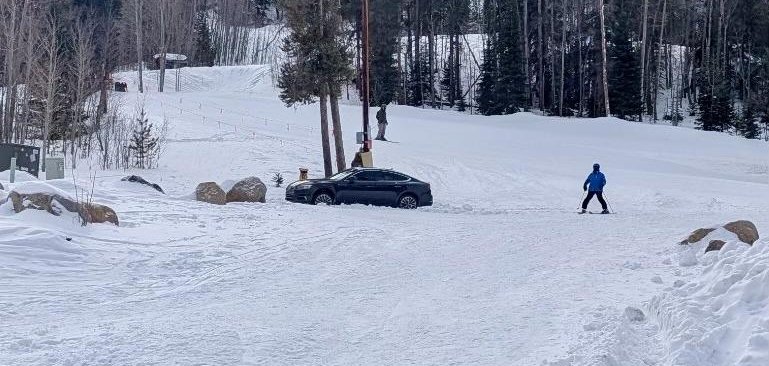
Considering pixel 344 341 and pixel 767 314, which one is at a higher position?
pixel 767 314

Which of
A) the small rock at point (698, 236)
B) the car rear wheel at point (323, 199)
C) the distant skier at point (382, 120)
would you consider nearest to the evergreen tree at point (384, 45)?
the distant skier at point (382, 120)

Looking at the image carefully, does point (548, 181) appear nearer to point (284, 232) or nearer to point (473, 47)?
point (284, 232)

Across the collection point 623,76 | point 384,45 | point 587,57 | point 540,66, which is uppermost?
point 384,45

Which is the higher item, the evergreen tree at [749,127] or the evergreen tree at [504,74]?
the evergreen tree at [504,74]

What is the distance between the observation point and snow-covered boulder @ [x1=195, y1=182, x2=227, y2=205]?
813 inches

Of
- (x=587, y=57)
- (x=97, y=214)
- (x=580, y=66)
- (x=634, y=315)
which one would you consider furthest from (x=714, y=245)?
(x=587, y=57)

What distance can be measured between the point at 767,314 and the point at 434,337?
10.7 ft

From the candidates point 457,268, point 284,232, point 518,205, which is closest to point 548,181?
point 518,205

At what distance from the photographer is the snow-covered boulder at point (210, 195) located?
20.7 meters

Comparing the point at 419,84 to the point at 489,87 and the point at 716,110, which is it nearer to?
the point at 489,87

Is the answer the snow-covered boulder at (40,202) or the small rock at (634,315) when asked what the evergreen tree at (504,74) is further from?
the small rock at (634,315)

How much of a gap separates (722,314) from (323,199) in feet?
54.5

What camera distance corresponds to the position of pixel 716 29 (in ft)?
205

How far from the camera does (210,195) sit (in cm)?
2072
